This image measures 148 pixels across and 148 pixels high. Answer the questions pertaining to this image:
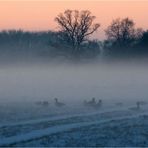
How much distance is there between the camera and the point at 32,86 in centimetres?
6431

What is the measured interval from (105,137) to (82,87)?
37111mm

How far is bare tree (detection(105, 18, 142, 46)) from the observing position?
81.5 metres

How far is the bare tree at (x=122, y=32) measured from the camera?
81525mm

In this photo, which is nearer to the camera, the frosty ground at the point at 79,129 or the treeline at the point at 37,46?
the frosty ground at the point at 79,129

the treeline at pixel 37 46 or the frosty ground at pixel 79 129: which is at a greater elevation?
the treeline at pixel 37 46

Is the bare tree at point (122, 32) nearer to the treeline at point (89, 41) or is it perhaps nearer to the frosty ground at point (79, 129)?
the treeline at point (89, 41)

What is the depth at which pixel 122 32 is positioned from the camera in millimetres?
83188

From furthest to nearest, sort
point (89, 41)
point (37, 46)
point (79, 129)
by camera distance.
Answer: point (37, 46)
point (89, 41)
point (79, 129)

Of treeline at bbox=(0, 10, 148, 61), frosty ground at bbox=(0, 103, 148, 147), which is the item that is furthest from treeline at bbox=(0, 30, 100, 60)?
frosty ground at bbox=(0, 103, 148, 147)

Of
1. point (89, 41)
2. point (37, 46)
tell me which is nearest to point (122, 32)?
point (89, 41)

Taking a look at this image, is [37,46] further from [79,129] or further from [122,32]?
[79,129]

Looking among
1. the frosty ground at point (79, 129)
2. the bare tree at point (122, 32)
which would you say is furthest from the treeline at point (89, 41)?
the frosty ground at point (79, 129)

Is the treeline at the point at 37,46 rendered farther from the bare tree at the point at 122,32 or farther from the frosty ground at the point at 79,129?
the frosty ground at the point at 79,129

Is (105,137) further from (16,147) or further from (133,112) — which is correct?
(133,112)
